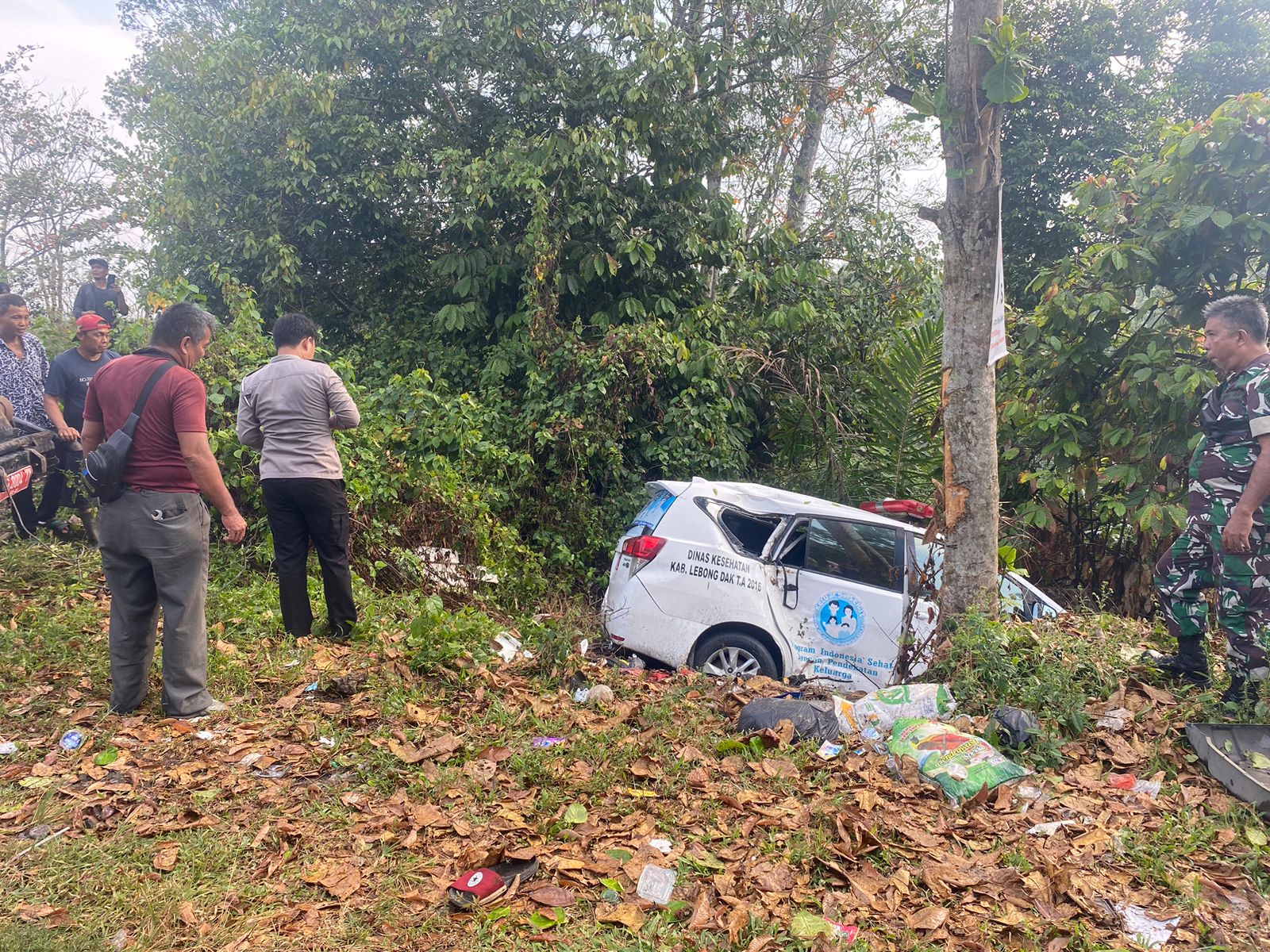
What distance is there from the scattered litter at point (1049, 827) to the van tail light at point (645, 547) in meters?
3.02

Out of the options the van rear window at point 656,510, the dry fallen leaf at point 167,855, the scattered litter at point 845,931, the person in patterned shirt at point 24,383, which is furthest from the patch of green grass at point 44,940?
the person in patterned shirt at point 24,383

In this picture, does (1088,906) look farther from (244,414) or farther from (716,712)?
(244,414)

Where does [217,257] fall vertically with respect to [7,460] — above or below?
above

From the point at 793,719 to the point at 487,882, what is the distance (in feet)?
6.25

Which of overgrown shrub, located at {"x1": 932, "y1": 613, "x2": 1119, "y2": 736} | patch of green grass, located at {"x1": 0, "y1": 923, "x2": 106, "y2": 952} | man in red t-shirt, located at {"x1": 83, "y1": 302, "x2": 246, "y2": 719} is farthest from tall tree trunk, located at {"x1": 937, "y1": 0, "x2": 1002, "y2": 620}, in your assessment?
patch of green grass, located at {"x1": 0, "y1": 923, "x2": 106, "y2": 952}

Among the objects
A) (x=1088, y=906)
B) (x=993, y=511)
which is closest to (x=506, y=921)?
(x=1088, y=906)

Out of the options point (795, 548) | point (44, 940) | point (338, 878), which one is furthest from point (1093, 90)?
point (44, 940)

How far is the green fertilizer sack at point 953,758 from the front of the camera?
3.72m

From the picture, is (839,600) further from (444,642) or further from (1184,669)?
(444,642)

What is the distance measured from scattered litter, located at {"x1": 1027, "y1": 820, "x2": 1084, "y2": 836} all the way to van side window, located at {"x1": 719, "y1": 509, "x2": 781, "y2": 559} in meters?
2.76

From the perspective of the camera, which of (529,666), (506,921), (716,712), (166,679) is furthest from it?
(529,666)

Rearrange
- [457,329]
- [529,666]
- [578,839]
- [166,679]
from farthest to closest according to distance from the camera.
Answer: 1. [457,329]
2. [529,666]
3. [166,679]
4. [578,839]

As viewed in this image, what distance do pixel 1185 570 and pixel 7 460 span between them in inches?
308

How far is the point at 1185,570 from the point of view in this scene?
187 inches
